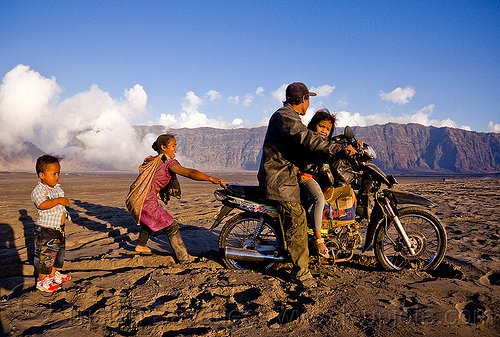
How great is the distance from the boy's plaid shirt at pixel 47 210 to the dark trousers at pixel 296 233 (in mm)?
2470

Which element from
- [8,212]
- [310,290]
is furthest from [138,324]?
[8,212]

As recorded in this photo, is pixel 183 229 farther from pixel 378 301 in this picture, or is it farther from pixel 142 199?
pixel 378 301

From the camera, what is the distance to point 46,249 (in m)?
3.03

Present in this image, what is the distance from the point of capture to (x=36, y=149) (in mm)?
91250

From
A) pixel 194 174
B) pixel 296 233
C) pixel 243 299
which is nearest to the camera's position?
pixel 243 299

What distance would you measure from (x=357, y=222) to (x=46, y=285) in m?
3.59

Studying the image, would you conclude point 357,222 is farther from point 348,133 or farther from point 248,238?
point 248,238

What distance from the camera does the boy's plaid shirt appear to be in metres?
2.98

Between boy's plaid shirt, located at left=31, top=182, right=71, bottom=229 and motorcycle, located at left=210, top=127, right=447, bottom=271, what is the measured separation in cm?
181

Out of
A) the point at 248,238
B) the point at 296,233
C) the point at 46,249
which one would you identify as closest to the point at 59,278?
the point at 46,249

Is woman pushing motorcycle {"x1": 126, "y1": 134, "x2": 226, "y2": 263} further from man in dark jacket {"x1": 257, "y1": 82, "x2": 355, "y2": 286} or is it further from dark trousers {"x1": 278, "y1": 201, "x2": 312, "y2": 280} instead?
dark trousers {"x1": 278, "y1": 201, "x2": 312, "y2": 280}

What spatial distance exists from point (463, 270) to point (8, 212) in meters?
10.0

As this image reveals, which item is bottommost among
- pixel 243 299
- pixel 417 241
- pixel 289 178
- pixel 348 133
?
pixel 243 299

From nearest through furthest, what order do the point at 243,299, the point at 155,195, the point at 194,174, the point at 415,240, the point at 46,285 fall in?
1. the point at 243,299
2. the point at 46,285
3. the point at 415,240
4. the point at 194,174
5. the point at 155,195
